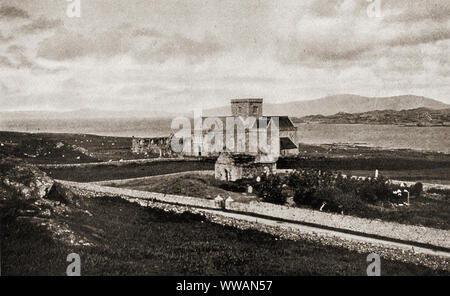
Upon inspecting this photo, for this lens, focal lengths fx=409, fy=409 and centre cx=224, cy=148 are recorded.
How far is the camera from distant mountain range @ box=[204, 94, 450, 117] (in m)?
A: 18.8

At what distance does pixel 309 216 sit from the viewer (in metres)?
19.9

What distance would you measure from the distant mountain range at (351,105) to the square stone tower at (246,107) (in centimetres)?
791

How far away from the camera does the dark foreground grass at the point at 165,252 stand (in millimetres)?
13320

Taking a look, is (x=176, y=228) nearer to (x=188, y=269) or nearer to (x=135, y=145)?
(x=188, y=269)

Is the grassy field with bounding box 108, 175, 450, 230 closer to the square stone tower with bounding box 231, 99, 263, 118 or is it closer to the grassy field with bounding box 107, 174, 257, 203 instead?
the grassy field with bounding box 107, 174, 257, 203

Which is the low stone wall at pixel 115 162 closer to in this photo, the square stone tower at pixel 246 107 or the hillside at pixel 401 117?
the square stone tower at pixel 246 107

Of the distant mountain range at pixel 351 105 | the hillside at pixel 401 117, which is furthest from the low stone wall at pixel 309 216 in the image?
the distant mountain range at pixel 351 105

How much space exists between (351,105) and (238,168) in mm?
9416

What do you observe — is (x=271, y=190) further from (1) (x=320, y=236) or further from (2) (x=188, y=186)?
(1) (x=320, y=236)

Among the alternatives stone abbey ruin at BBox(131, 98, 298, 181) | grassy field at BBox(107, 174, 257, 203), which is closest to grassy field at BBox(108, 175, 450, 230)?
grassy field at BBox(107, 174, 257, 203)

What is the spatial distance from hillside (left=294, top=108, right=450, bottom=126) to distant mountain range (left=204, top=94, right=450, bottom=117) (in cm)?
30

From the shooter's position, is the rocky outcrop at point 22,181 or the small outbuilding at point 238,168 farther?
the small outbuilding at point 238,168
